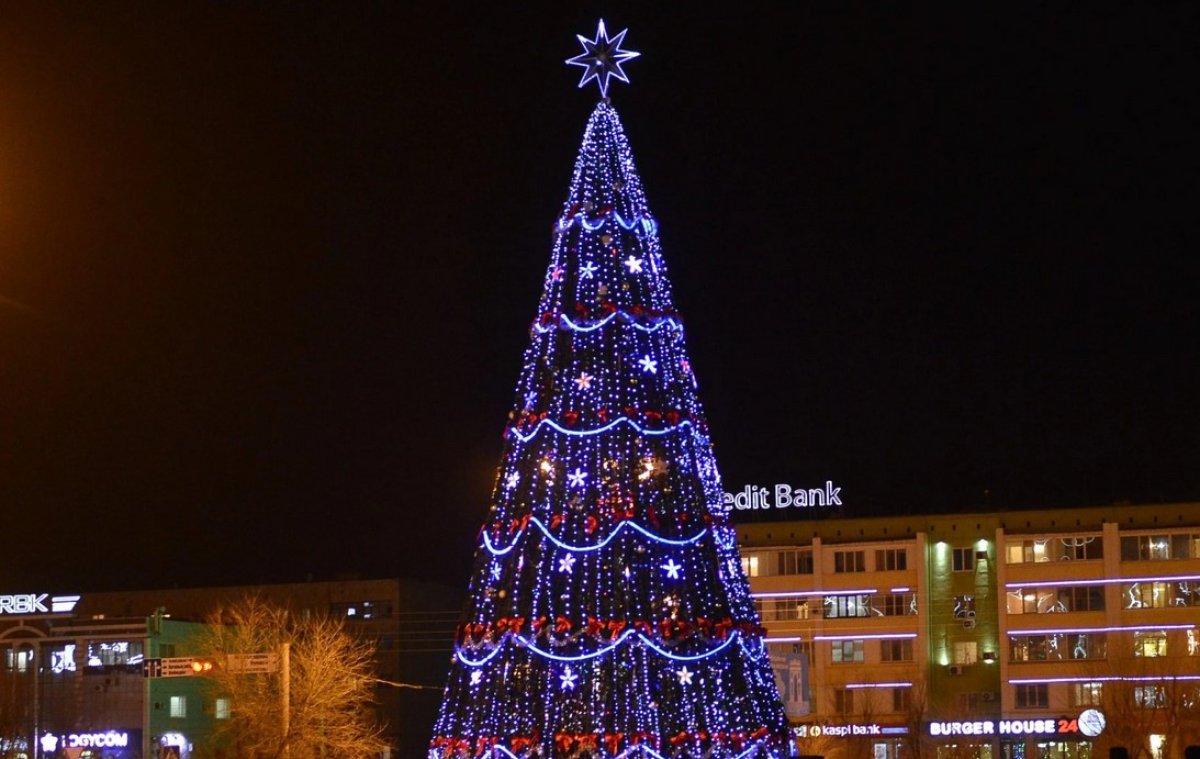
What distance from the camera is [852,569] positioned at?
7694 cm

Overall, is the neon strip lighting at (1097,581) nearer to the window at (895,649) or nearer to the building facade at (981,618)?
the building facade at (981,618)

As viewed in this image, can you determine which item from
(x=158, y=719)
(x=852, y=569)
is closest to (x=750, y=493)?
(x=852, y=569)

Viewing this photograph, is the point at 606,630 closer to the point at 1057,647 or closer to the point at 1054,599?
the point at 1057,647

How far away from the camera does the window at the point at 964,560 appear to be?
75688mm

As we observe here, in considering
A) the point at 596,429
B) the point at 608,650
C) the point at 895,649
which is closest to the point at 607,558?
the point at 608,650

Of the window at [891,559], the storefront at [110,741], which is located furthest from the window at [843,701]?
the storefront at [110,741]

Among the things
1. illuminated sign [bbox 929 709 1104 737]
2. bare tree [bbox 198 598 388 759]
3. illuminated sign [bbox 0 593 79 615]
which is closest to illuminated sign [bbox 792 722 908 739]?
illuminated sign [bbox 929 709 1104 737]

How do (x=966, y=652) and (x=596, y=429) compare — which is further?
(x=966, y=652)

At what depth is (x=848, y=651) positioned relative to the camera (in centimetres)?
7569

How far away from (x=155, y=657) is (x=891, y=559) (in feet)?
107

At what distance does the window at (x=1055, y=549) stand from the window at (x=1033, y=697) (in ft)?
18.0

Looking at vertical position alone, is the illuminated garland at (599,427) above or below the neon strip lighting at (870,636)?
above

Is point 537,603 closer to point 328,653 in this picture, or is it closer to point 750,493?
point 328,653

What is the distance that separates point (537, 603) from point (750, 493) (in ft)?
179
